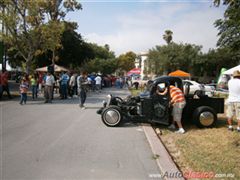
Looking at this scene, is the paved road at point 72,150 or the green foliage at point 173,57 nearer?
the paved road at point 72,150

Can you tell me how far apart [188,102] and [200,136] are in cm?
170

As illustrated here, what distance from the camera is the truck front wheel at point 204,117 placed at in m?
9.59

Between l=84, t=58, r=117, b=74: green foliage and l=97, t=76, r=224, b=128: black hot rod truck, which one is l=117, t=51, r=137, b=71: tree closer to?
l=84, t=58, r=117, b=74: green foliage

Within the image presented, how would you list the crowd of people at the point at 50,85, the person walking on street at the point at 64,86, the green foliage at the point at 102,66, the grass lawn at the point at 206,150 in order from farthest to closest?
the green foliage at the point at 102,66, the person walking on street at the point at 64,86, the crowd of people at the point at 50,85, the grass lawn at the point at 206,150

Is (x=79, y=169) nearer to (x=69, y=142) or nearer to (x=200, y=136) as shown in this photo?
(x=69, y=142)

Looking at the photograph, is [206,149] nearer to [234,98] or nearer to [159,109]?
[159,109]

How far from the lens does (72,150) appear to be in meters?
6.96

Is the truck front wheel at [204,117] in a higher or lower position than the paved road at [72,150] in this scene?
higher

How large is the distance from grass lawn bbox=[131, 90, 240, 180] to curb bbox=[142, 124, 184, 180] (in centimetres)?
19

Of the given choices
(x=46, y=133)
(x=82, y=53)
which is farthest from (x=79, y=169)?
(x=82, y=53)

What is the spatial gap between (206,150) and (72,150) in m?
2.89

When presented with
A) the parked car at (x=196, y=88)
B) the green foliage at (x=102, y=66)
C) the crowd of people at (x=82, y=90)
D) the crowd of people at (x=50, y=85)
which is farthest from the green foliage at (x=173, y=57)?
the crowd of people at (x=50, y=85)

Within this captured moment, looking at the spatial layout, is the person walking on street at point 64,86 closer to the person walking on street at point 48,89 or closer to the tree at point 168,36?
the person walking on street at point 48,89

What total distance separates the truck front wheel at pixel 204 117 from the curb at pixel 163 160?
1.71 m
